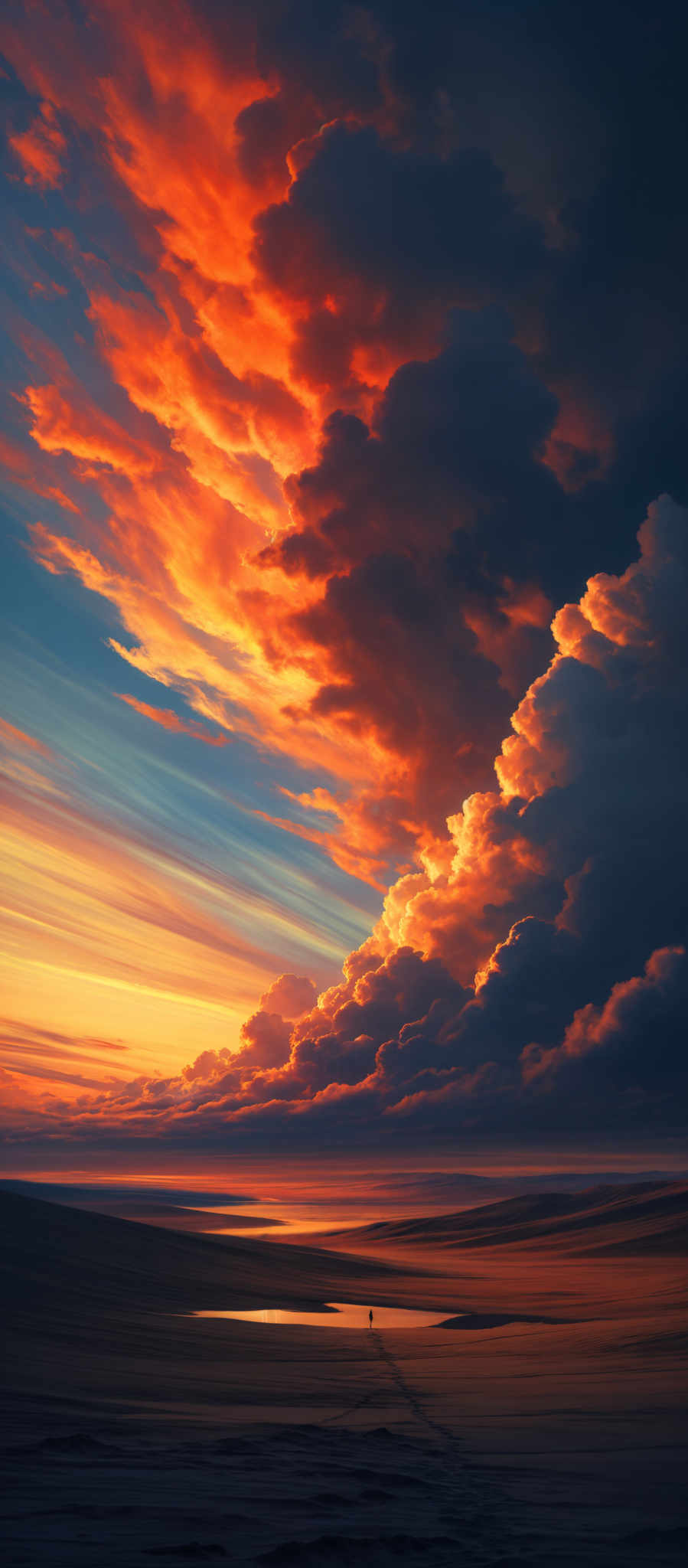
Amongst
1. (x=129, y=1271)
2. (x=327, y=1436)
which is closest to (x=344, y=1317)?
(x=129, y=1271)

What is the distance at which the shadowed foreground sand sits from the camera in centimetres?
1633

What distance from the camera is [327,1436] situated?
30.9 m

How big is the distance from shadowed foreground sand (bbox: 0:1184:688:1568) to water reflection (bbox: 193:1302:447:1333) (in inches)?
254

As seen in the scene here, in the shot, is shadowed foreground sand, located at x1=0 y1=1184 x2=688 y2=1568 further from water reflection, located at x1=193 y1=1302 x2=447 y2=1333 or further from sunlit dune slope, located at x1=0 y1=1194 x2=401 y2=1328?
water reflection, located at x1=193 y1=1302 x2=447 y2=1333

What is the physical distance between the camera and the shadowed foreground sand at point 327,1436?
16328 mm

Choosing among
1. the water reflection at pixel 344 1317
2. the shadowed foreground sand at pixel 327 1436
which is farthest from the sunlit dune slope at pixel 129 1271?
the water reflection at pixel 344 1317

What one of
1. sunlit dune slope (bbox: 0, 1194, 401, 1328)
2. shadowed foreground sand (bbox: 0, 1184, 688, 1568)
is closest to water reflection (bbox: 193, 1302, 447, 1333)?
sunlit dune slope (bbox: 0, 1194, 401, 1328)

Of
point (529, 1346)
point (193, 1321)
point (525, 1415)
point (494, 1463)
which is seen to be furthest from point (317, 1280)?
point (494, 1463)

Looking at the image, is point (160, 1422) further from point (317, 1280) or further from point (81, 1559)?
point (317, 1280)

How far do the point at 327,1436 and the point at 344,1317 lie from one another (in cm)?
7709

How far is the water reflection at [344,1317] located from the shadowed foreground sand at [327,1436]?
6445mm

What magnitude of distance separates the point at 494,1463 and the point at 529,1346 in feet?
155

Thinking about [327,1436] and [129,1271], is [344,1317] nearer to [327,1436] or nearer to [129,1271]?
[129,1271]

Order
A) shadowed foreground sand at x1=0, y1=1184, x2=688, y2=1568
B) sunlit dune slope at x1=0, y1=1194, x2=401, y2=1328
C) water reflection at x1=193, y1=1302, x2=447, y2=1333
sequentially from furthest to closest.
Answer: water reflection at x1=193, y1=1302, x2=447, y2=1333 < sunlit dune slope at x1=0, y1=1194, x2=401, y2=1328 < shadowed foreground sand at x1=0, y1=1184, x2=688, y2=1568
